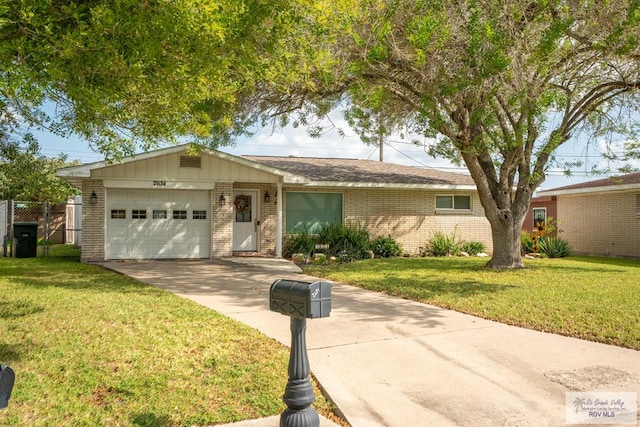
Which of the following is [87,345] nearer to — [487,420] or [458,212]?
[487,420]

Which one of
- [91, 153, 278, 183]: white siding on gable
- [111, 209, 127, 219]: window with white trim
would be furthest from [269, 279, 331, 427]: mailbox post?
[111, 209, 127, 219]: window with white trim

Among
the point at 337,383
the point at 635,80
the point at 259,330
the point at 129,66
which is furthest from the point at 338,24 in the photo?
the point at 635,80

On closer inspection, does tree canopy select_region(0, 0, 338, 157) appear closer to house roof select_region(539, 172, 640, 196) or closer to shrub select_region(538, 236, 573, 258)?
shrub select_region(538, 236, 573, 258)

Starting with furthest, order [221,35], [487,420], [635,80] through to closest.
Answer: [635,80] → [221,35] → [487,420]

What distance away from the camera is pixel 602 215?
20.4m

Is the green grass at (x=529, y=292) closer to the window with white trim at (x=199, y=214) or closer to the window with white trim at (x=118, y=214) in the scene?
the window with white trim at (x=199, y=214)

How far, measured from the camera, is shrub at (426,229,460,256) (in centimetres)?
1858

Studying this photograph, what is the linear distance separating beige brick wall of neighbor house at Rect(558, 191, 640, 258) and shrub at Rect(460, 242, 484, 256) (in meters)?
5.13

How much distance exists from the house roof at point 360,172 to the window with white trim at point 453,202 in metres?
0.62

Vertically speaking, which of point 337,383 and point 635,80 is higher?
point 635,80

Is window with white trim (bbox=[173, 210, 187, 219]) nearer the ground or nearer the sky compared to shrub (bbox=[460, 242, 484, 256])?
nearer the sky

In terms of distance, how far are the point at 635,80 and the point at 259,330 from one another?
10.1m

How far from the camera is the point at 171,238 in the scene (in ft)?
52.2

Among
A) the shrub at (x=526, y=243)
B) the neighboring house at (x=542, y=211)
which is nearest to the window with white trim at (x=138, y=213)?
the shrub at (x=526, y=243)
